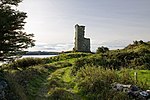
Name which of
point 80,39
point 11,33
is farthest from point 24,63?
point 80,39

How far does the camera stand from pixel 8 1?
70.9ft

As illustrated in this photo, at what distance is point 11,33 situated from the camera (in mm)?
22438

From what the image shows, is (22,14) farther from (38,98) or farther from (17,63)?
(17,63)

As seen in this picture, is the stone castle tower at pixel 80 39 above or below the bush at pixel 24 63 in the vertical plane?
above

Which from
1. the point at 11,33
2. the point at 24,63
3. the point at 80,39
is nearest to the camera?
the point at 11,33

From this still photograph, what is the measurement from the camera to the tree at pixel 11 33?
20.6m

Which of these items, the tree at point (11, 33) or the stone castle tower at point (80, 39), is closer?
the tree at point (11, 33)

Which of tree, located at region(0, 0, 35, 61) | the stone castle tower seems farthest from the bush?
the stone castle tower

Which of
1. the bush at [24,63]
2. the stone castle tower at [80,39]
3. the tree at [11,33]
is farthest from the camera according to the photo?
the stone castle tower at [80,39]

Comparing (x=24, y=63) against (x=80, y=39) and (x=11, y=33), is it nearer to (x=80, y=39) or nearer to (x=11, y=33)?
(x=11, y=33)

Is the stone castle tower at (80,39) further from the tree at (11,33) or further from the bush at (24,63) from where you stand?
the tree at (11,33)

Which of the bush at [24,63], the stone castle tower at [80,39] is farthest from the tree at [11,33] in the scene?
the stone castle tower at [80,39]

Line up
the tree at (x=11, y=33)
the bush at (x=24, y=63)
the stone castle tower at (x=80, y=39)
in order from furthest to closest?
1. the stone castle tower at (x=80, y=39)
2. the bush at (x=24, y=63)
3. the tree at (x=11, y=33)

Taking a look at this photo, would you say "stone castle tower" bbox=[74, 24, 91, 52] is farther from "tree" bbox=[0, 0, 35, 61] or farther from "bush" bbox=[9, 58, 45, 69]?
"tree" bbox=[0, 0, 35, 61]
